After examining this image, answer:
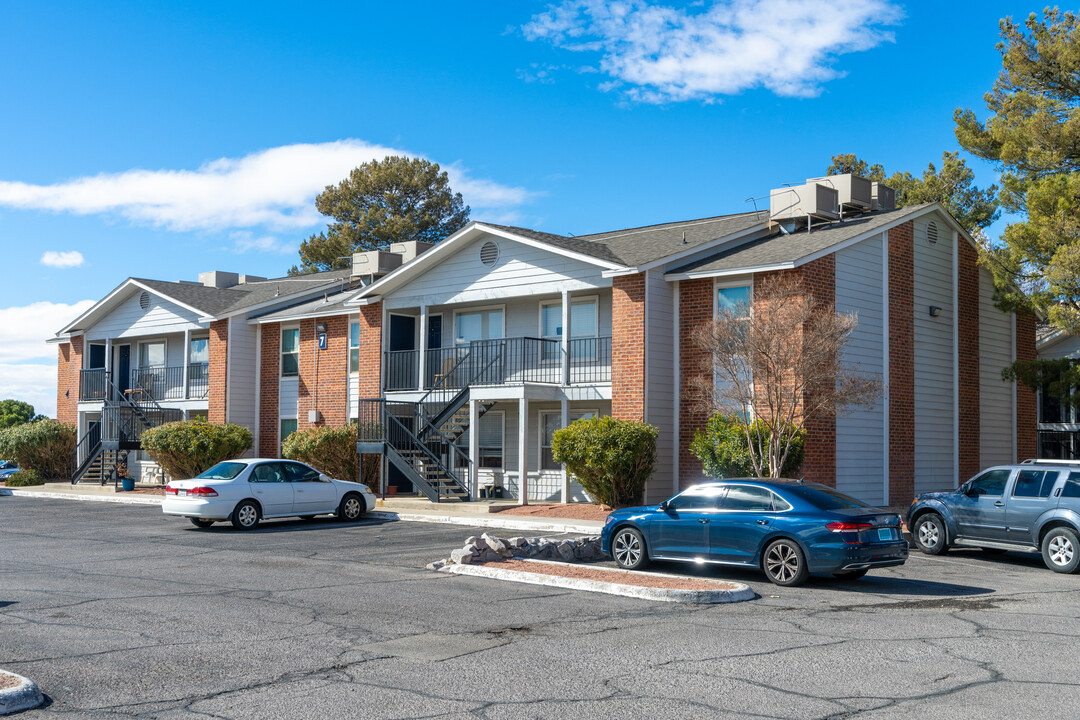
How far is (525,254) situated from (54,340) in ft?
84.1

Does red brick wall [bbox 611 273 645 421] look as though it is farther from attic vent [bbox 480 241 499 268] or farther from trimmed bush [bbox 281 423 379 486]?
trimmed bush [bbox 281 423 379 486]

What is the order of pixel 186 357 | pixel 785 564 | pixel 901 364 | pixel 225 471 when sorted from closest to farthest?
pixel 785 564
pixel 225 471
pixel 901 364
pixel 186 357

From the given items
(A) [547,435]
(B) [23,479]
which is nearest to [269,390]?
(B) [23,479]

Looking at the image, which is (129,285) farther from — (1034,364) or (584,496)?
(1034,364)

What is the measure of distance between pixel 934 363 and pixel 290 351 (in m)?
20.0

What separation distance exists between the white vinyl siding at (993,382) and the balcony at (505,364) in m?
10.4

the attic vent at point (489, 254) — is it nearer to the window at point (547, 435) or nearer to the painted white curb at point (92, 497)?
the window at point (547, 435)

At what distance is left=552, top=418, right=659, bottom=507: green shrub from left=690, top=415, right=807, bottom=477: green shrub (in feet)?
3.92

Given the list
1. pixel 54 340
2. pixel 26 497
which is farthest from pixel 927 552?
pixel 54 340

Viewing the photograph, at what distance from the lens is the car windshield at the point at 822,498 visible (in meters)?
12.9

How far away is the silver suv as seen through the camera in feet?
48.4

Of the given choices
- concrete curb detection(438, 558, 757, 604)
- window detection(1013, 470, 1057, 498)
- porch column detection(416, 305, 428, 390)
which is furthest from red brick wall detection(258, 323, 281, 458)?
window detection(1013, 470, 1057, 498)

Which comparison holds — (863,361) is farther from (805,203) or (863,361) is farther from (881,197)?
(881,197)

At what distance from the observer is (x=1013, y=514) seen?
15414 mm
